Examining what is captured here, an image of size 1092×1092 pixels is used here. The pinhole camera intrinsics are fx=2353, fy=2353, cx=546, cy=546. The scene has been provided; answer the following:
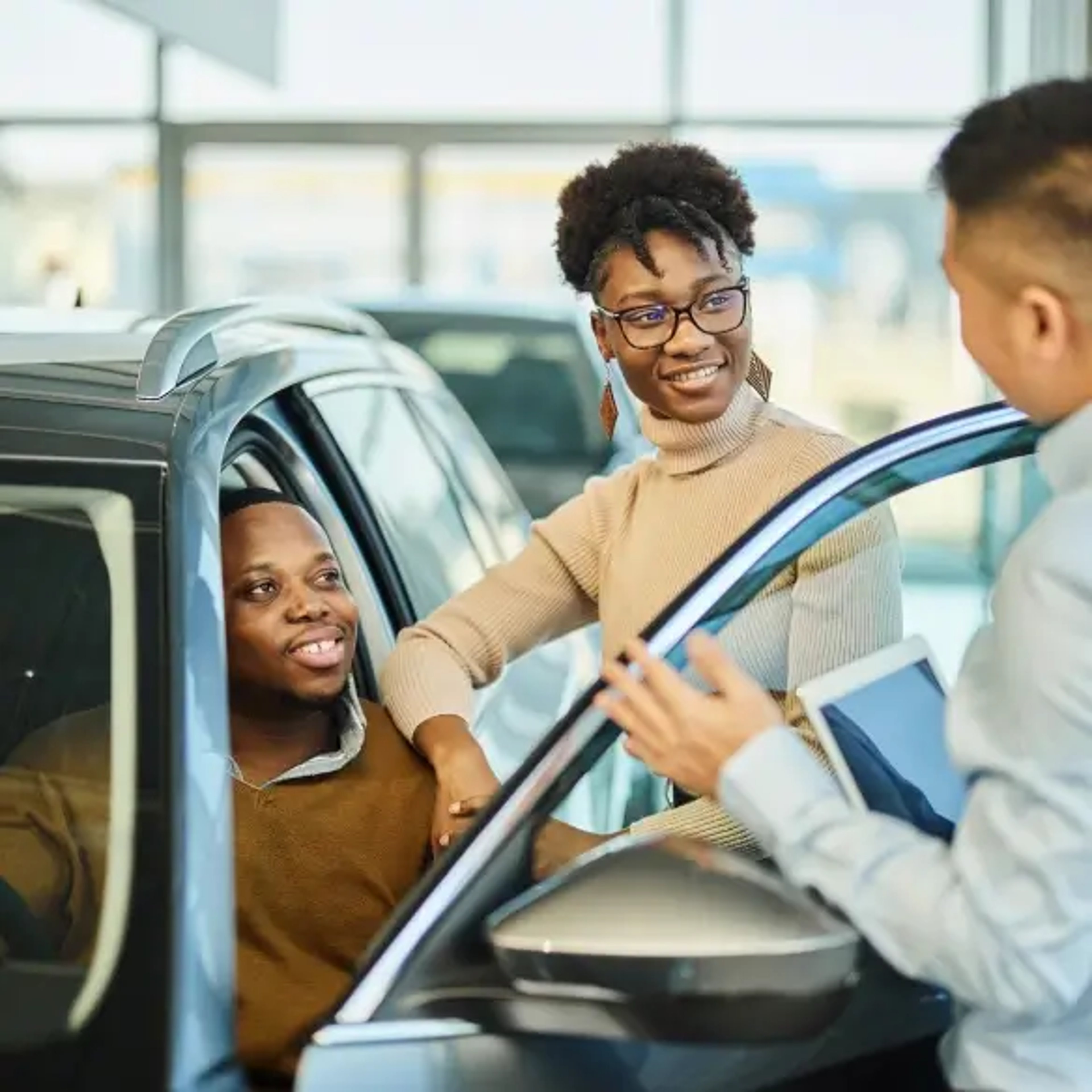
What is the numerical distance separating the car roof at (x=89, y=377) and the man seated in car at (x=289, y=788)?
221 mm

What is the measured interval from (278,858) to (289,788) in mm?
91

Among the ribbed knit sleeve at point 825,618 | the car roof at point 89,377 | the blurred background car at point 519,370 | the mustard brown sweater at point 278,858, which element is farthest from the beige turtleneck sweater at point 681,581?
the blurred background car at point 519,370

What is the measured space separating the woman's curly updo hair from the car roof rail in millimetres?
382

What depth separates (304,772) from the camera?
231 centimetres

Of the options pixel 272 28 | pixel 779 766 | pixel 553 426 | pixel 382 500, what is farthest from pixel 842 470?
pixel 272 28

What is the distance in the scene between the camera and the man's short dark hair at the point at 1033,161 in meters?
Answer: 1.55

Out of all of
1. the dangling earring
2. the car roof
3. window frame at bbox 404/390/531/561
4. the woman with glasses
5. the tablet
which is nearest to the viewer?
the tablet

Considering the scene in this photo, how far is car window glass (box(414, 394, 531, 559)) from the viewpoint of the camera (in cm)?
381

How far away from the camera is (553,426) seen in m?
7.11

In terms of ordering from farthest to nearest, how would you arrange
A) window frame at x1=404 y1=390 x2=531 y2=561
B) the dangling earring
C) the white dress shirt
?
window frame at x1=404 y1=390 x2=531 y2=561 → the dangling earring → the white dress shirt

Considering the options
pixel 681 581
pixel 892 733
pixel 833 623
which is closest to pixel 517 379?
pixel 681 581

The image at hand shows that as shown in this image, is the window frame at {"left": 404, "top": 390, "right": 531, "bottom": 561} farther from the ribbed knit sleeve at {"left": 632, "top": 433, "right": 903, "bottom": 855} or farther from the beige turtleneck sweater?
the ribbed knit sleeve at {"left": 632, "top": 433, "right": 903, "bottom": 855}

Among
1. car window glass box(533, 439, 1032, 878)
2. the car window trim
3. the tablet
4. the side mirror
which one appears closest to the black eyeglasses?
car window glass box(533, 439, 1032, 878)

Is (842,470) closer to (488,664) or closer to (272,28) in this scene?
(488,664)
